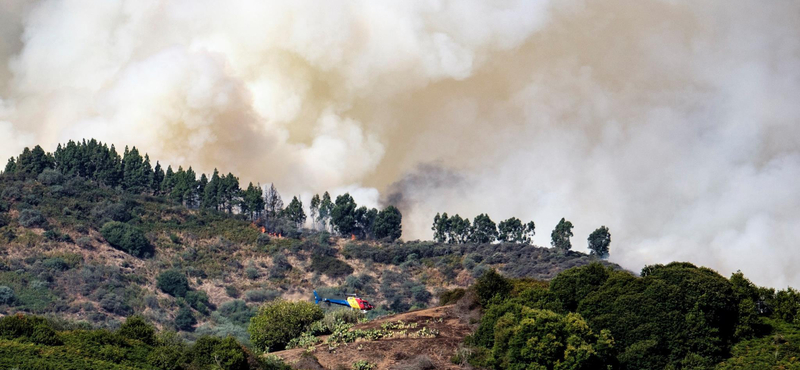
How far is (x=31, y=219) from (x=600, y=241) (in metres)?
92.9

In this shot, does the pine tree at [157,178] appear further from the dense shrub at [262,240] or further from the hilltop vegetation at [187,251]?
the dense shrub at [262,240]

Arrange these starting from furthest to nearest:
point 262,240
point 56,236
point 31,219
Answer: point 262,240
point 31,219
point 56,236

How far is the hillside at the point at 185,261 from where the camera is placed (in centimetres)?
10425

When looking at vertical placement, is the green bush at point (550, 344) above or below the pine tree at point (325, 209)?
below

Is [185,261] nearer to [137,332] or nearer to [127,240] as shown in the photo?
[127,240]

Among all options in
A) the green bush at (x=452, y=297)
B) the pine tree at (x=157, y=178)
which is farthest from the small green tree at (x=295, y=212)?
the green bush at (x=452, y=297)

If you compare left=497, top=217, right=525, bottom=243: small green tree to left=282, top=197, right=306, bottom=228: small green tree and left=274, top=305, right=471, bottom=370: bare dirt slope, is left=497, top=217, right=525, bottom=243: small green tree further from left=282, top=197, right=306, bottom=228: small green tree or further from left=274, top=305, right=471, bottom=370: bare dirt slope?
left=274, top=305, right=471, bottom=370: bare dirt slope

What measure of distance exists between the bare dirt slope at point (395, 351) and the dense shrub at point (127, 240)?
74.3 m

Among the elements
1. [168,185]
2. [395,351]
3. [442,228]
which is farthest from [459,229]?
[395,351]

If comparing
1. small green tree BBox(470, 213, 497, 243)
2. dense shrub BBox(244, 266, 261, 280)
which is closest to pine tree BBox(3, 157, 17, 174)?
dense shrub BBox(244, 266, 261, 280)

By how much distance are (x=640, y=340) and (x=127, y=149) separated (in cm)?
12585

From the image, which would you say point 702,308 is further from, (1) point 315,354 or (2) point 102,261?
(2) point 102,261

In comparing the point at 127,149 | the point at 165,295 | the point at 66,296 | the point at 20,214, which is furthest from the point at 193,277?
the point at 127,149

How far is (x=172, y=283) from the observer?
4454 inches
